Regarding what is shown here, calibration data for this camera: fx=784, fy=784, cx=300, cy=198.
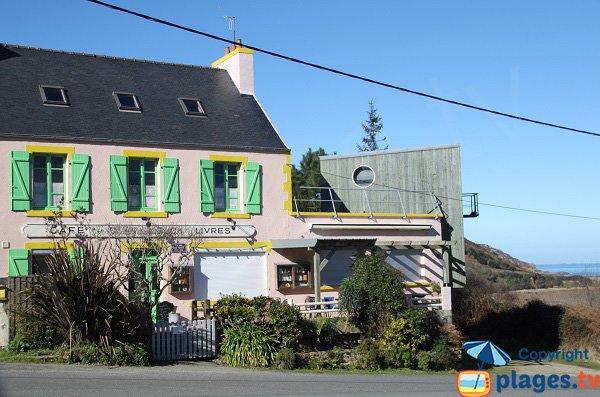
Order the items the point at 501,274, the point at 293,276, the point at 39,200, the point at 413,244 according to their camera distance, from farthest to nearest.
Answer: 1. the point at 501,274
2. the point at 413,244
3. the point at 293,276
4. the point at 39,200

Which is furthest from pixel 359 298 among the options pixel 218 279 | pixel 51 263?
pixel 51 263

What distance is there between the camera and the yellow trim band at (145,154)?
21828mm

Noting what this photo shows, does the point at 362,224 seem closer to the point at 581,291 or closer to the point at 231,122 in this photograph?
the point at 231,122

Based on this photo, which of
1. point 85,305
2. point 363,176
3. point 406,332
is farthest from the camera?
point 363,176

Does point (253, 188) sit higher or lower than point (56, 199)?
higher

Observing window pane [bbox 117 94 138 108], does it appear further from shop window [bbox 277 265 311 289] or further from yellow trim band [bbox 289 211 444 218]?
shop window [bbox 277 265 311 289]

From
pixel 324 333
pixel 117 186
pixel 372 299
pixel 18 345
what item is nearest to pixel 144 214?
pixel 117 186

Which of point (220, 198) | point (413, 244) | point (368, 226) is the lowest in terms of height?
point (413, 244)

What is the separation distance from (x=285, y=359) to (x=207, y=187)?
6623 mm

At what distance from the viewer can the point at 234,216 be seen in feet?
76.2

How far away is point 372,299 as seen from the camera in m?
20.7

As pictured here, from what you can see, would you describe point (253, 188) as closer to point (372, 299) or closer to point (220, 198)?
point (220, 198)

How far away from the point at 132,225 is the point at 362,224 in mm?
7653

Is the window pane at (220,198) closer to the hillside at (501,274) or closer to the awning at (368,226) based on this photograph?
the awning at (368,226)
